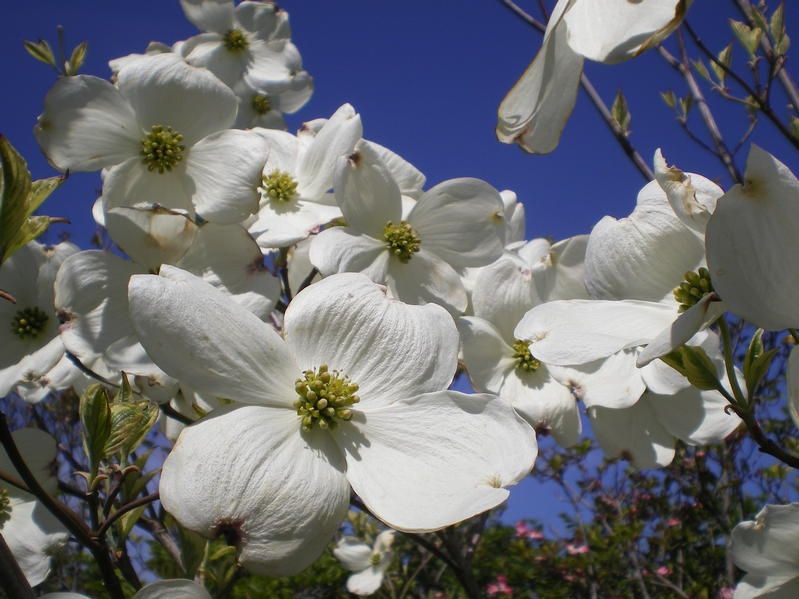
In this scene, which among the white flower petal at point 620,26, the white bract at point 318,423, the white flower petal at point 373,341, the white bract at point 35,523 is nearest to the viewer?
the white flower petal at point 620,26

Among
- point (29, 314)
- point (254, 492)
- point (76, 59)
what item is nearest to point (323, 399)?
point (254, 492)

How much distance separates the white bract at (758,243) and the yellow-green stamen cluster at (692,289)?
31 centimetres

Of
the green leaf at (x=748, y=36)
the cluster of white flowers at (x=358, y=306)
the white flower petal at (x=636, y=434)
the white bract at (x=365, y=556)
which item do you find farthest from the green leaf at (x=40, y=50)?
the white bract at (x=365, y=556)

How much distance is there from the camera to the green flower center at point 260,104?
190 centimetres

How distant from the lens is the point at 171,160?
1108 mm

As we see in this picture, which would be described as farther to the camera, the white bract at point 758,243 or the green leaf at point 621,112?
the green leaf at point 621,112

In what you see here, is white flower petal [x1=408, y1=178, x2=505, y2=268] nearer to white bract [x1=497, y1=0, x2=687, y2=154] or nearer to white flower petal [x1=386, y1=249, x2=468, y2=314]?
white flower petal [x1=386, y1=249, x2=468, y2=314]

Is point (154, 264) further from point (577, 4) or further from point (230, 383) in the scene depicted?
point (577, 4)

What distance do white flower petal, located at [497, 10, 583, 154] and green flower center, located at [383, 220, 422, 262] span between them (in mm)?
712

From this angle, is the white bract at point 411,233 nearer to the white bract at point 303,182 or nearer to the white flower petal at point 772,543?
the white bract at point 303,182

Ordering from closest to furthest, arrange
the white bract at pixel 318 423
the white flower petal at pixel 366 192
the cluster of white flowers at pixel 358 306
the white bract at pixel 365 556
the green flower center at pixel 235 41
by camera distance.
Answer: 1. the cluster of white flowers at pixel 358 306
2. the white bract at pixel 318 423
3. the white flower petal at pixel 366 192
4. the green flower center at pixel 235 41
5. the white bract at pixel 365 556

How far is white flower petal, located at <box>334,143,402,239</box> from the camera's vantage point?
1083 millimetres

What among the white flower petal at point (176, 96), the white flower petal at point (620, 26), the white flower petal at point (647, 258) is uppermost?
the white flower petal at point (176, 96)

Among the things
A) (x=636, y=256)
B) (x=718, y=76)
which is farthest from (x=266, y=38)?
(x=636, y=256)
